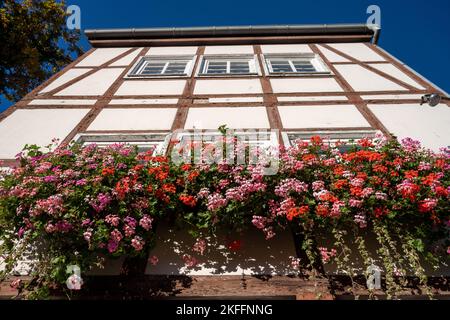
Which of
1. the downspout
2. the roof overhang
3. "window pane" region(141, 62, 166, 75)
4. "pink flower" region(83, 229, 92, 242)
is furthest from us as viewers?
the roof overhang

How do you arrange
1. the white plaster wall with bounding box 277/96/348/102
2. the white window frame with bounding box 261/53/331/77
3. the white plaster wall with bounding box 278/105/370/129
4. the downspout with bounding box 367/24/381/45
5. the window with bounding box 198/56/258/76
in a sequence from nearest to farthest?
the white plaster wall with bounding box 278/105/370/129
the white plaster wall with bounding box 277/96/348/102
the white window frame with bounding box 261/53/331/77
the window with bounding box 198/56/258/76
the downspout with bounding box 367/24/381/45

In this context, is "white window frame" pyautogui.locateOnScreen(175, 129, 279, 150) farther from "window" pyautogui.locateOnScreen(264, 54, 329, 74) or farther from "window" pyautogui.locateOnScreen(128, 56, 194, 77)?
"window" pyautogui.locateOnScreen(264, 54, 329, 74)

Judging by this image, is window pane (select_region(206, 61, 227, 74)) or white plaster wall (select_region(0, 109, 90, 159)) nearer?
white plaster wall (select_region(0, 109, 90, 159))

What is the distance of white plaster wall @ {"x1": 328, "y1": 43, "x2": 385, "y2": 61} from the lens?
7141 mm

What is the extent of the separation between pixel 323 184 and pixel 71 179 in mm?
2686

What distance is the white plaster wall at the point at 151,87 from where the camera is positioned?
578cm

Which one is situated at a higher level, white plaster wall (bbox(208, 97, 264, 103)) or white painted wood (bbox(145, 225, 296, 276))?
white plaster wall (bbox(208, 97, 264, 103))

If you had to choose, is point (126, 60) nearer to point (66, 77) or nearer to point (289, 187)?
point (66, 77)

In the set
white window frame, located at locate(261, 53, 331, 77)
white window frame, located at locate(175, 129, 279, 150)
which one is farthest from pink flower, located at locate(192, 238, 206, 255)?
white window frame, located at locate(261, 53, 331, 77)

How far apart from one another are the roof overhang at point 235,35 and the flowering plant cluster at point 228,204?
5.68 m

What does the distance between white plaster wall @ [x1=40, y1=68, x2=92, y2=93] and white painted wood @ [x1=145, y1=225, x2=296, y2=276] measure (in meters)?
4.28

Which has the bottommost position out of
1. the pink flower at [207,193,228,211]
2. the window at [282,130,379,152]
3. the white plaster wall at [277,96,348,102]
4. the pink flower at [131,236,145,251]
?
the pink flower at [131,236,145,251]
